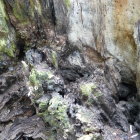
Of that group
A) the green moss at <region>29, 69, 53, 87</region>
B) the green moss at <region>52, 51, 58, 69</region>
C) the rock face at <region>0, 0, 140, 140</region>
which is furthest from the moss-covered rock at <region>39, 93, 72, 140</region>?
the green moss at <region>52, 51, 58, 69</region>

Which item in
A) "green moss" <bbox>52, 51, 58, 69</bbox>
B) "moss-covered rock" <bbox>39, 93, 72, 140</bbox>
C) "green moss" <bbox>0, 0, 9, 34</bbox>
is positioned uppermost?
"green moss" <bbox>0, 0, 9, 34</bbox>

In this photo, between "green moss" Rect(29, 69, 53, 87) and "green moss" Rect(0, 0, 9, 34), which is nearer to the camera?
"green moss" Rect(29, 69, 53, 87)

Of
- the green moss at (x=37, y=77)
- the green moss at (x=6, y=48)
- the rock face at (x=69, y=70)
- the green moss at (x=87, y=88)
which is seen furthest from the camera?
the green moss at (x=6, y=48)

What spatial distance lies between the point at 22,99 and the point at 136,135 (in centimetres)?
240

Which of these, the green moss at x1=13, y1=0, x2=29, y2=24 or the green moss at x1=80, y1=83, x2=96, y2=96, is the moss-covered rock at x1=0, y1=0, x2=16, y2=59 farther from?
the green moss at x1=80, y1=83, x2=96, y2=96

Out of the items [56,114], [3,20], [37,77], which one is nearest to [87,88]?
[56,114]

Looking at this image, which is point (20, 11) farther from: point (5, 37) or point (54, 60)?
point (54, 60)

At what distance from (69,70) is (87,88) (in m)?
0.75

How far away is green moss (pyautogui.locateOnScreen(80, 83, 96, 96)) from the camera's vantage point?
5621mm

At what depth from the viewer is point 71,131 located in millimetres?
5340

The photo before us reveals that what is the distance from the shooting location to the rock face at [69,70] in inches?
213

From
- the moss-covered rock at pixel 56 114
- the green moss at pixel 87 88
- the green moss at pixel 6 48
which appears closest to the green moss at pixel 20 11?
the green moss at pixel 6 48

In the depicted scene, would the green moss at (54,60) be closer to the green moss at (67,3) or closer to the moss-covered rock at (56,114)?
the moss-covered rock at (56,114)

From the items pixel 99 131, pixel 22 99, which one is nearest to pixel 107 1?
pixel 99 131
